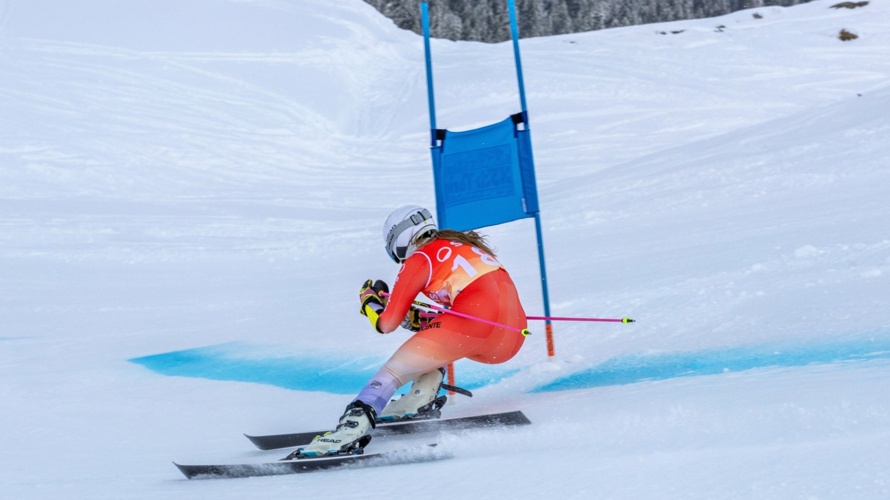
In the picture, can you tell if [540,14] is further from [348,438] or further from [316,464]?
[316,464]

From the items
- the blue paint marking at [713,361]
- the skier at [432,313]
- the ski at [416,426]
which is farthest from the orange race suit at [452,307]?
the blue paint marking at [713,361]

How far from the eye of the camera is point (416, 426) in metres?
4.00

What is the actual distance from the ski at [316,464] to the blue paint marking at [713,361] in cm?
135

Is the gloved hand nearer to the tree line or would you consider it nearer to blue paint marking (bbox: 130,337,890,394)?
blue paint marking (bbox: 130,337,890,394)

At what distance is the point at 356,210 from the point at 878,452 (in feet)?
34.5

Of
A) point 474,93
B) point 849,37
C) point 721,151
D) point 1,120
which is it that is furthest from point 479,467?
point 849,37

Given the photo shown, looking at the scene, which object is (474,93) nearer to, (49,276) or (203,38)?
(203,38)

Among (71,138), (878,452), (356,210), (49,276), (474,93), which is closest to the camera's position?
(878,452)

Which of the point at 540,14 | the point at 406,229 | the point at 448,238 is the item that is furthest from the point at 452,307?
the point at 540,14

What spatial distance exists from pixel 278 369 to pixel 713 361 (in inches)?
110

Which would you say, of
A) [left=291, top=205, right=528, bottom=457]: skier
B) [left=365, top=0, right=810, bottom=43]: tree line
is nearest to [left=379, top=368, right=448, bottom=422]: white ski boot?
[left=291, top=205, right=528, bottom=457]: skier

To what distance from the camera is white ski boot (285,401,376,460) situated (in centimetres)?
351

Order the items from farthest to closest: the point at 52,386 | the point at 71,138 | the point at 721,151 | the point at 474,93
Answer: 1. the point at 474,93
2. the point at 71,138
3. the point at 721,151
4. the point at 52,386

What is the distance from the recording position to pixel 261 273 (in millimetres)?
9414
